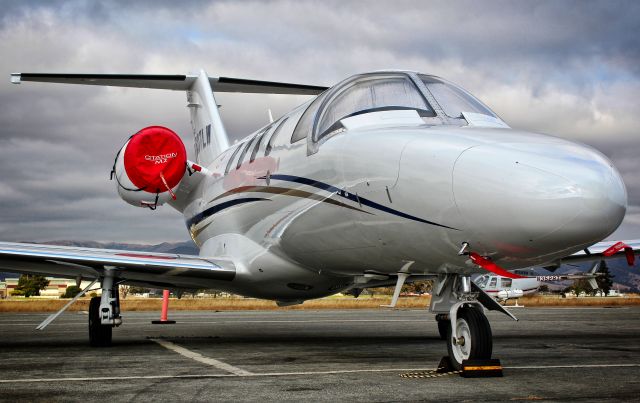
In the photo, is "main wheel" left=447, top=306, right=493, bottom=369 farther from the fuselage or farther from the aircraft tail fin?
the aircraft tail fin

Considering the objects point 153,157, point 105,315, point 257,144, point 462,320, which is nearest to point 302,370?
point 462,320

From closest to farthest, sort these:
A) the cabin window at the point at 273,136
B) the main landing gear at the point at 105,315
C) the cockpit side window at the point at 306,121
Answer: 1. the cockpit side window at the point at 306,121
2. the cabin window at the point at 273,136
3. the main landing gear at the point at 105,315

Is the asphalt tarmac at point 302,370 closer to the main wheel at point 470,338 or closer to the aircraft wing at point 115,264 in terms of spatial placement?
the main wheel at point 470,338

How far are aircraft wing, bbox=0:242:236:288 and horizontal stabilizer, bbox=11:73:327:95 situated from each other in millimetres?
4920

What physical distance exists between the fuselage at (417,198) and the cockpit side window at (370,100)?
16 centimetres

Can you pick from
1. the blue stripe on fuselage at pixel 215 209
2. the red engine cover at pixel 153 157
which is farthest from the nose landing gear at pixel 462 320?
the red engine cover at pixel 153 157

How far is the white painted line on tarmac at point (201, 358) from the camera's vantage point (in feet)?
23.6

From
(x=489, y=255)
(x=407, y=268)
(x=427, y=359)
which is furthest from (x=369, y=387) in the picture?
(x=427, y=359)

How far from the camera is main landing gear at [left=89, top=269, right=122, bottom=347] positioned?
10648 millimetres

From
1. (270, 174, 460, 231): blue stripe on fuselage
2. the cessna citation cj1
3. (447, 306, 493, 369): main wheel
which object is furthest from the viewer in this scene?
(270, 174, 460, 231): blue stripe on fuselage

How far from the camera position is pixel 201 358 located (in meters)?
8.79

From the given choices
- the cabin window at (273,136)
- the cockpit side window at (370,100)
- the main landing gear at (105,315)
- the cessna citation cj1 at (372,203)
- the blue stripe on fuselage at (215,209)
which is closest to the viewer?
the cessna citation cj1 at (372,203)

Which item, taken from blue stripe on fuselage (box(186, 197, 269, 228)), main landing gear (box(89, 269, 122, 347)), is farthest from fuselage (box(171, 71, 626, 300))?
main landing gear (box(89, 269, 122, 347))

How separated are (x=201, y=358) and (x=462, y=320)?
3354 mm
